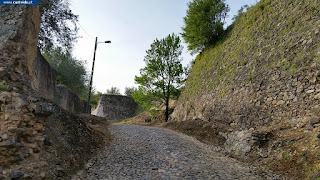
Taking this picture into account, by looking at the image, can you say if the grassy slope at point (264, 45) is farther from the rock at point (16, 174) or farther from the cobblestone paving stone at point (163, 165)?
the rock at point (16, 174)

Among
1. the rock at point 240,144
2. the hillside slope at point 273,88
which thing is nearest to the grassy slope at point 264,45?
the hillside slope at point 273,88

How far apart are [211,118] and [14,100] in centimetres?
1111

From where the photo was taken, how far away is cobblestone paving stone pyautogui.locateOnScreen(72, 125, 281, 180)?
18.8ft

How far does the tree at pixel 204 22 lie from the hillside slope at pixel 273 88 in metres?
2.77

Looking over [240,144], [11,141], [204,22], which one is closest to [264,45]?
[240,144]

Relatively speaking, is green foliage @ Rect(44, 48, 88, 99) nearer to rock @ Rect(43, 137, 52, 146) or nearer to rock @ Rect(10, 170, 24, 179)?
rock @ Rect(43, 137, 52, 146)

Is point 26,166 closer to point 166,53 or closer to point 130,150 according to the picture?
point 130,150

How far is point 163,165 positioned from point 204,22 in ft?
46.8

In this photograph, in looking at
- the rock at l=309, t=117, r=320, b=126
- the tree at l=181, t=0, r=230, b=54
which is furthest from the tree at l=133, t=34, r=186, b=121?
the rock at l=309, t=117, r=320, b=126

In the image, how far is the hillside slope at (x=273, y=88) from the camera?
21.0ft

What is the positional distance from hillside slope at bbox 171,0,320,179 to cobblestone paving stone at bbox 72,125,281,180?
99cm

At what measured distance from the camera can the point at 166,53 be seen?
21.5 meters

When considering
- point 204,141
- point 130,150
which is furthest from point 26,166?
point 204,141

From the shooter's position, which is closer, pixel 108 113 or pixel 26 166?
pixel 26 166
